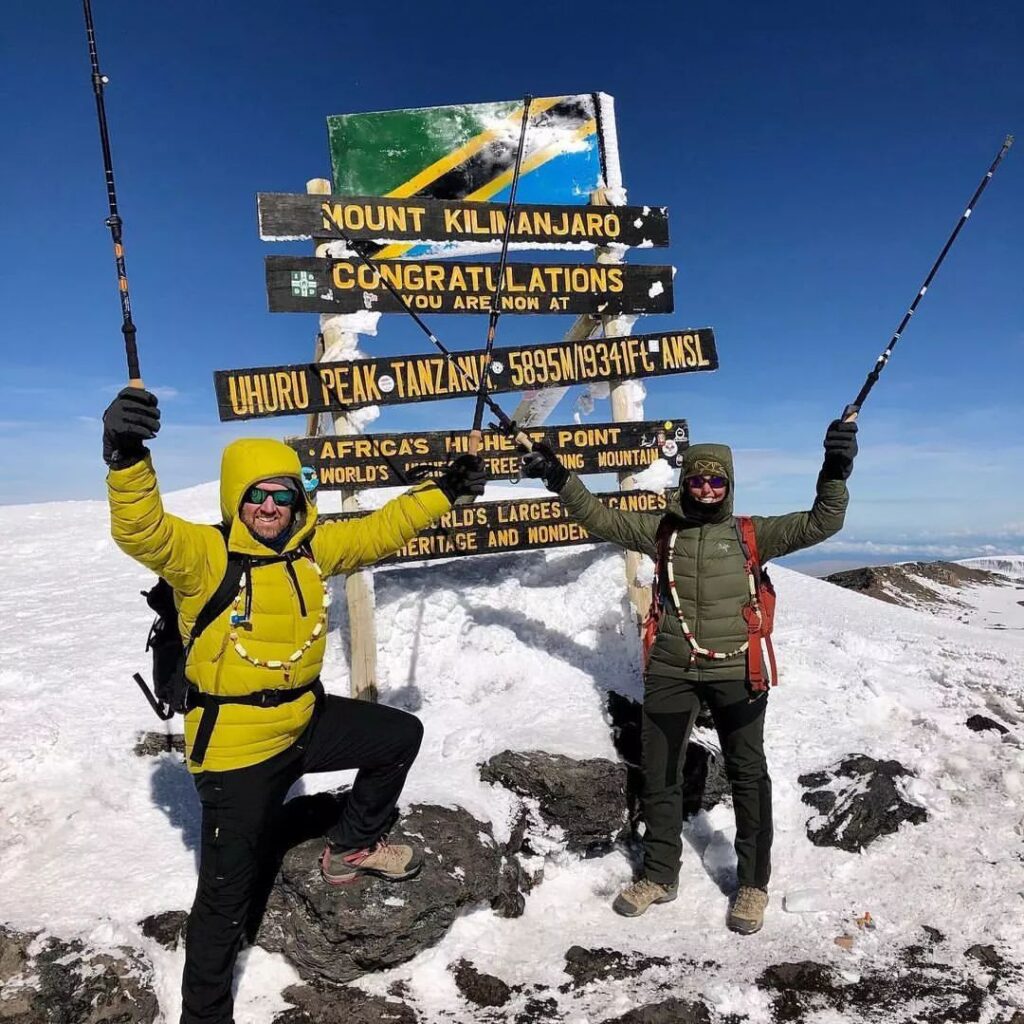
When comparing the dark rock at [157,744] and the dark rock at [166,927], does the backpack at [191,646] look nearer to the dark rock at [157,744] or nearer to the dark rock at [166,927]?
the dark rock at [166,927]

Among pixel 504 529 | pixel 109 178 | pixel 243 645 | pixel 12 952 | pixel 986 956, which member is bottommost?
pixel 986 956

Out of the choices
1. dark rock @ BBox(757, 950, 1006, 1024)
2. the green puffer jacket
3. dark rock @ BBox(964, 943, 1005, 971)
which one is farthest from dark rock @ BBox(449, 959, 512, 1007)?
dark rock @ BBox(964, 943, 1005, 971)

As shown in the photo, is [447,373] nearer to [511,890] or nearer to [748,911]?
[511,890]

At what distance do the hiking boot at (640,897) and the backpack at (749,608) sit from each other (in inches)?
64.2

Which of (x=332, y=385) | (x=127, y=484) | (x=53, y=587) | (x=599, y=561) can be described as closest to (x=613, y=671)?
(x=599, y=561)

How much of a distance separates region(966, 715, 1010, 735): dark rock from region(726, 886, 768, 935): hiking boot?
10.7ft

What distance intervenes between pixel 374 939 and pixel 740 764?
8.82ft

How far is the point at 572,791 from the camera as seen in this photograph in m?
5.98

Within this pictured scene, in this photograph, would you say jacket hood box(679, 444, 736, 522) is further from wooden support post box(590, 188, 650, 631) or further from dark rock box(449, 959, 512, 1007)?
dark rock box(449, 959, 512, 1007)

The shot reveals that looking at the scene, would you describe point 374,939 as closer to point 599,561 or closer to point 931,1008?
point 931,1008

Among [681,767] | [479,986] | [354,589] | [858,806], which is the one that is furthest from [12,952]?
[858,806]

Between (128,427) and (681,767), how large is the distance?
13.9 feet


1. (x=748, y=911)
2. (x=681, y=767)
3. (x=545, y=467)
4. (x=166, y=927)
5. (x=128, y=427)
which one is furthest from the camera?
(x=545, y=467)

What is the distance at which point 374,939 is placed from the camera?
466cm
